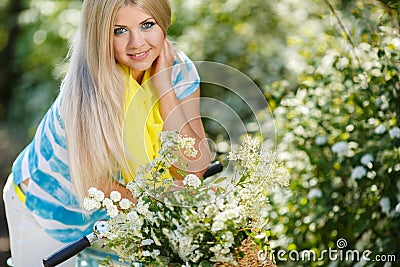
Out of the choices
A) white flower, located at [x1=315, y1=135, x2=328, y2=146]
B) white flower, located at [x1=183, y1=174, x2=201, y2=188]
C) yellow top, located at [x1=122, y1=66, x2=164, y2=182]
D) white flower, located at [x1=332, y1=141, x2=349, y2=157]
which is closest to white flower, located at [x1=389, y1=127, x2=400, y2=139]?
white flower, located at [x1=332, y1=141, x2=349, y2=157]

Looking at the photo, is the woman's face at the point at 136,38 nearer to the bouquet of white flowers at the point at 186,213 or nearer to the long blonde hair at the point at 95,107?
the long blonde hair at the point at 95,107

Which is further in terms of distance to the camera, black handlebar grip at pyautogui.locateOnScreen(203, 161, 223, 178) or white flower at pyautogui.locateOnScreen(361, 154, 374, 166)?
white flower at pyautogui.locateOnScreen(361, 154, 374, 166)

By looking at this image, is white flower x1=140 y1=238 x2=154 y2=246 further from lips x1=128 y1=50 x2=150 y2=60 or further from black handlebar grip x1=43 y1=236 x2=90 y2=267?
lips x1=128 y1=50 x2=150 y2=60

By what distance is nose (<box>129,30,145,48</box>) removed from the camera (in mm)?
1950

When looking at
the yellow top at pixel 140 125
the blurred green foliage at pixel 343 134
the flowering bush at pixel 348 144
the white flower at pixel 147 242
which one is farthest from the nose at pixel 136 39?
the flowering bush at pixel 348 144

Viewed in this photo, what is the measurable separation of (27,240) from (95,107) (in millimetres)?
483

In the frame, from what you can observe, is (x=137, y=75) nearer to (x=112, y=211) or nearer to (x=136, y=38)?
(x=136, y=38)

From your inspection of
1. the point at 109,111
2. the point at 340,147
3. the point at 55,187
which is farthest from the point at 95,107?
the point at 340,147

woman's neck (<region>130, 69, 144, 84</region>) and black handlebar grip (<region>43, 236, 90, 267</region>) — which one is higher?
woman's neck (<region>130, 69, 144, 84</region>)

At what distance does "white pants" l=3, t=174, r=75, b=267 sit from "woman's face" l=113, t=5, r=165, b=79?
0.55 m

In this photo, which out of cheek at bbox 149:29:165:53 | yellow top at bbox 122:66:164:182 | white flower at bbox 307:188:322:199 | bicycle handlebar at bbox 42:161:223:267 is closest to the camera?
bicycle handlebar at bbox 42:161:223:267

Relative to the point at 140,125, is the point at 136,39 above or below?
above

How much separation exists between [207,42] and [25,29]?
1.65 metres

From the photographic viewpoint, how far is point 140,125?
189 centimetres
